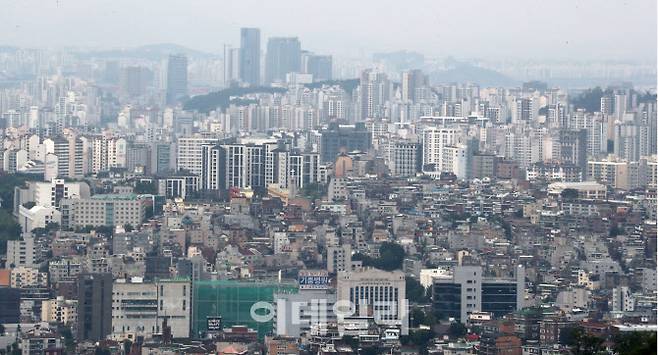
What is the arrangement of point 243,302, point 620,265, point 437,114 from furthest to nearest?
point 437,114 < point 620,265 < point 243,302

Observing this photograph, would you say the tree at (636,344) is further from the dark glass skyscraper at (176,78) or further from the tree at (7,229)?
the dark glass skyscraper at (176,78)

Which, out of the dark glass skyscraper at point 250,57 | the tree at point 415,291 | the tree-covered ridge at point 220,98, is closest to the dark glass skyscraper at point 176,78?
the tree-covered ridge at point 220,98

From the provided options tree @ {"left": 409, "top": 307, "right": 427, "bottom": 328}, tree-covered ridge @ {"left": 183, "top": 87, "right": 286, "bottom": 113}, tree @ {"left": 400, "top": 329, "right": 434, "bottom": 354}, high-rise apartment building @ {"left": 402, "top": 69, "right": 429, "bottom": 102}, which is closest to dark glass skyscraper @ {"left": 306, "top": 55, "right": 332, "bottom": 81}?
high-rise apartment building @ {"left": 402, "top": 69, "right": 429, "bottom": 102}

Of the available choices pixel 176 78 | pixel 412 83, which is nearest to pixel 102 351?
pixel 412 83

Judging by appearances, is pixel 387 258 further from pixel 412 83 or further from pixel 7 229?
pixel 412 83

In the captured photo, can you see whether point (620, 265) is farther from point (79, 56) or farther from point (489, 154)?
point (79, 56)

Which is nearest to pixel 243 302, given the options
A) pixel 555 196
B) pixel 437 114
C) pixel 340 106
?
pixel 555 196
